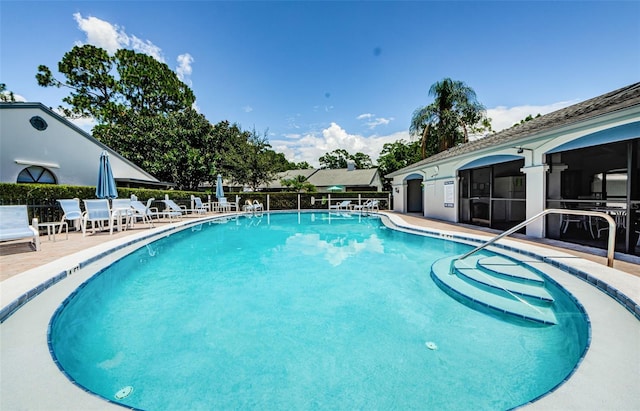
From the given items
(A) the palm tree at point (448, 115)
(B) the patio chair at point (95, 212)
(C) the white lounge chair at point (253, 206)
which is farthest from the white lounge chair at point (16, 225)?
(A) the palm tree at point (448, 115)

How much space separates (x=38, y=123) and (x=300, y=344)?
658 inches

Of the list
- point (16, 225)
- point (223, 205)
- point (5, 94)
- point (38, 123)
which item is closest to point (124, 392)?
point (16, 225)

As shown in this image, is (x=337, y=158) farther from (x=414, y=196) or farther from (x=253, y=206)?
(x=414, y=196)

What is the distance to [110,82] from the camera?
30.6 m

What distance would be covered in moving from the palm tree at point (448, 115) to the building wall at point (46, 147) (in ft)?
83.4

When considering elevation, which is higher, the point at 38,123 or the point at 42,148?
the point at 38,123

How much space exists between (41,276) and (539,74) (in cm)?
1956

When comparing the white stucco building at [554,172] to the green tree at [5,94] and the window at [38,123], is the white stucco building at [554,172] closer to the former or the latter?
the window at [38,123]

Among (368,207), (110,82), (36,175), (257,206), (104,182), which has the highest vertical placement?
(110,82)

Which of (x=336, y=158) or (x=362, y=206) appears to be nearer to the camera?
(x=362, y=206)

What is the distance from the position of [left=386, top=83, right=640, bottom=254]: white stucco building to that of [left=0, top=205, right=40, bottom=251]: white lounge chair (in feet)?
40.5

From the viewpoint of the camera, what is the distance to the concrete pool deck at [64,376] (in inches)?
70.4

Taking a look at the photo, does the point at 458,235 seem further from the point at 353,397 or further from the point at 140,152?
the point at 140,152

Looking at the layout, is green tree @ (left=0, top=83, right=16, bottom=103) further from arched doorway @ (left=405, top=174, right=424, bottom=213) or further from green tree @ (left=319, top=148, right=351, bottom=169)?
green tree @ (left=319, top=148, right=351, bottom=169)
